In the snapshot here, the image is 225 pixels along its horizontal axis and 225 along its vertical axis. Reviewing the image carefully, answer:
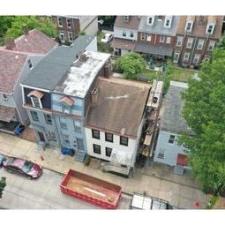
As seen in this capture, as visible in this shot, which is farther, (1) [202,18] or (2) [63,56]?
(1) [202,18]

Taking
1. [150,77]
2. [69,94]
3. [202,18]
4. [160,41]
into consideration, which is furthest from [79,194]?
[202,18]

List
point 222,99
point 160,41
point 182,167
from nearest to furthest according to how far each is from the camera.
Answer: point 222,99 → point 182,167 → point 160,41

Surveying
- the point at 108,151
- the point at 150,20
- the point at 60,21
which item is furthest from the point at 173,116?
the point at 60,21

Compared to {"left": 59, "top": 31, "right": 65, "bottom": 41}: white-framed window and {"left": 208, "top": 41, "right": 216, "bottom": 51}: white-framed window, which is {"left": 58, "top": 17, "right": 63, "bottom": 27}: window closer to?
{"left": 59, "top": 31, "right": 65, "bottom": 41}: white-framed window

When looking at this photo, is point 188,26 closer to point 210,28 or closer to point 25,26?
point 210,28

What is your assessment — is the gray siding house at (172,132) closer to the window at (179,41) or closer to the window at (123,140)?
the window at (123,140)

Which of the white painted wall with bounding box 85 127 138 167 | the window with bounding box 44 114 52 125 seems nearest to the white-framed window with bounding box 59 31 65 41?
the window with bounding box 44 114 52 125

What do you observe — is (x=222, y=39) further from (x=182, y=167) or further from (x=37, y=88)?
(x=37, y=88)
